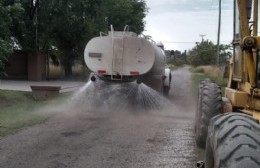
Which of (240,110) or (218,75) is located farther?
(218,75)

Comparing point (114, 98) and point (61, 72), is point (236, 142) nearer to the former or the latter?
point (114, 98)

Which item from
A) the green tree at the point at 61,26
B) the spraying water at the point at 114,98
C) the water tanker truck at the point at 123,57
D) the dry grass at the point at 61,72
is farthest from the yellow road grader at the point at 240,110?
the dry grass at the point at 61,72

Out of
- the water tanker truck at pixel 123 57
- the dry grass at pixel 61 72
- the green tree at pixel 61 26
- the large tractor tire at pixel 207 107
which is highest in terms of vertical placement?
the green tree at pixel 61 26

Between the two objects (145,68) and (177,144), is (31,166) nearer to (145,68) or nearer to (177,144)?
(177,144)

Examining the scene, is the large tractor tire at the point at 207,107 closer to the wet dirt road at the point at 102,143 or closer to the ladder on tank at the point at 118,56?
the wet dirt road at the point at 102,143

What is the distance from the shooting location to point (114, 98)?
1617cm

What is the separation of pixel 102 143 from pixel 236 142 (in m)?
6.45

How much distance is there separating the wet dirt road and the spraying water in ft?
5.80

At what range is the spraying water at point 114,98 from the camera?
52.4 feet

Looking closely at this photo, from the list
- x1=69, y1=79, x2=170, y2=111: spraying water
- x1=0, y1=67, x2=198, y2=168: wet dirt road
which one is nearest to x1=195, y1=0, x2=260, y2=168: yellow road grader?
x1=0, y1=67, x2=198, y2=168: wet dirt road

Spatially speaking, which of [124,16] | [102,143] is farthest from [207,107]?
[124,16]

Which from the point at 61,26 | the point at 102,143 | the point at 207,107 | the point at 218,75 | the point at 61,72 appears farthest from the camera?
the point at 61,72

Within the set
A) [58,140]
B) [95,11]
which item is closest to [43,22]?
[95,11]

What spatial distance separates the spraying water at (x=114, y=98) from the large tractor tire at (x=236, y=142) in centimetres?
1196
